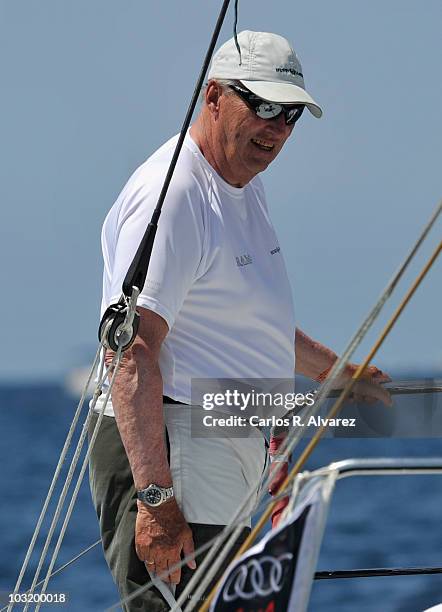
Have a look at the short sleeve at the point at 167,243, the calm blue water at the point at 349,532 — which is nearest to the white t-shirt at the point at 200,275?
the short sleeve at the point at 167,243

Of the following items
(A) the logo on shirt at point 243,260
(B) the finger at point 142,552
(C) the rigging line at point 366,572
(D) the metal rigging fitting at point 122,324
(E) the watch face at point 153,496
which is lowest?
(C) the rigging line at point 366,572

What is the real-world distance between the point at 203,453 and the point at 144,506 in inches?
4.9

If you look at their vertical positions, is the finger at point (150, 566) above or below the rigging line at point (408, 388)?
below

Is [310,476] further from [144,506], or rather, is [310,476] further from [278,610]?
[144,506]

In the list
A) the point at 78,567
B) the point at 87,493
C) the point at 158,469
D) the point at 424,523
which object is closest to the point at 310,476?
the point at 158,469

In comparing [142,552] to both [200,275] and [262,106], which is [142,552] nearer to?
[200,275]

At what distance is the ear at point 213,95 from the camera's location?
1.98m

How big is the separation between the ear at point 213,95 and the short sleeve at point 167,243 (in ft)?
0.37

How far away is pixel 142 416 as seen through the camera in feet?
6.08

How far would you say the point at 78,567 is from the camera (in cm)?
772

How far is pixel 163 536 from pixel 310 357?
0.62 meters

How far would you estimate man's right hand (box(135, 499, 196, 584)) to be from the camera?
187cm

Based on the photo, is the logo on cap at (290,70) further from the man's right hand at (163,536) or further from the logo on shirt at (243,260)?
the man's right hand at (163,536)

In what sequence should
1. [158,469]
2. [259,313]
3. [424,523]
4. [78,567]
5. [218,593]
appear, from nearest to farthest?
[218,593] < [158,469] < [259,313] < [78,567] < [424,523]
